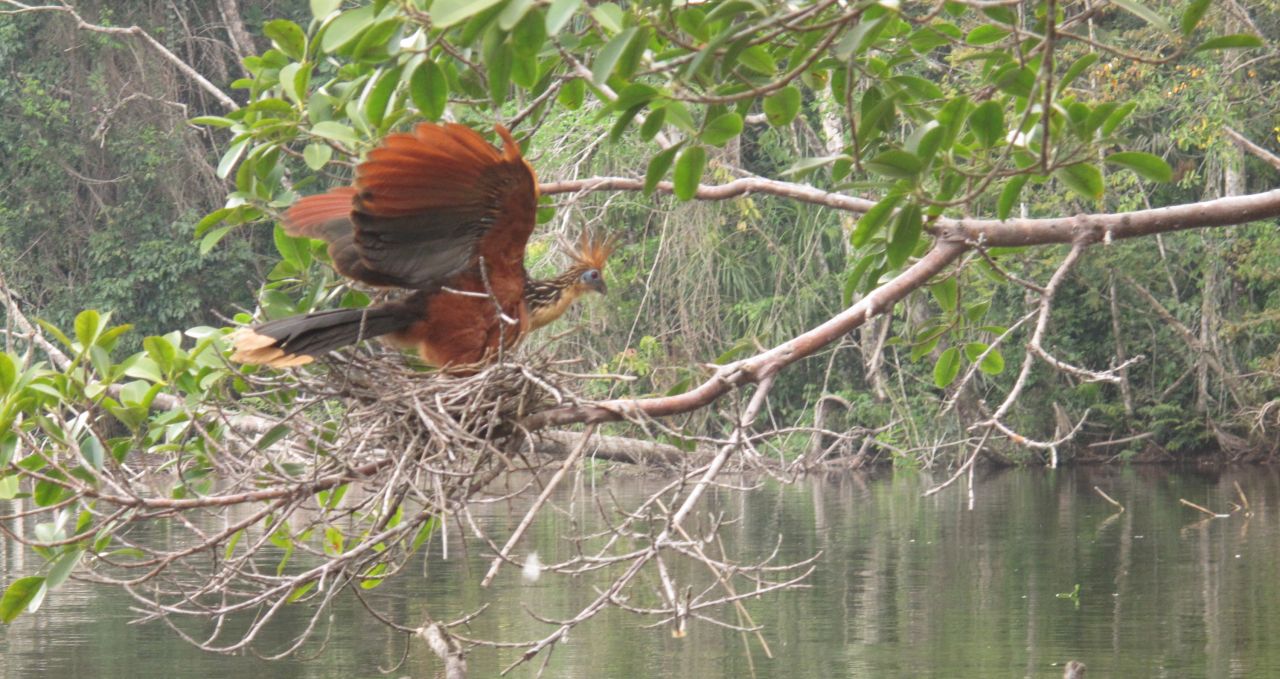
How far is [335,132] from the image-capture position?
2795mm

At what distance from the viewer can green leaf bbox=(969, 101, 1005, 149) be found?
2.31 metres

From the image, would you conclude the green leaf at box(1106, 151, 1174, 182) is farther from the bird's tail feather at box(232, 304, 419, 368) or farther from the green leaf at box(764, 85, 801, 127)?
the bird's tail feather at box(232, 304, 419, 368)

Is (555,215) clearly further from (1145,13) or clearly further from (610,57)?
(1145,13)

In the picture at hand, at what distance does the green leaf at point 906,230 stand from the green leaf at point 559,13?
26.2 inches

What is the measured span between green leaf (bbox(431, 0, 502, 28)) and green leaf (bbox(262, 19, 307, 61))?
1.16 m

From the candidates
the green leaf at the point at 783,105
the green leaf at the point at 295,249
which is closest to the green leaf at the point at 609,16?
the green leaf at the point at 783,105

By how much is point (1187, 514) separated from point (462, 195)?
12.4 metres

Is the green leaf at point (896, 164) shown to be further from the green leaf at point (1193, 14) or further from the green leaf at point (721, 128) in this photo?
the green leaf at point (1193, 14)

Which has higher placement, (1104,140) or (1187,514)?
(1104,140)

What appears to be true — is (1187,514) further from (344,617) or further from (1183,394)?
(344,617)

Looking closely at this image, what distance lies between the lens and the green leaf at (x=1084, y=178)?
2404 millimetres

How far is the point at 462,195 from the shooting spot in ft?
9.98

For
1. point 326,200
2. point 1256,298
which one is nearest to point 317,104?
point 326,200

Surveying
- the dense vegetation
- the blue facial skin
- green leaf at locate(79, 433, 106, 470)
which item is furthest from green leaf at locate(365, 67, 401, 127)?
the blue facial skin
